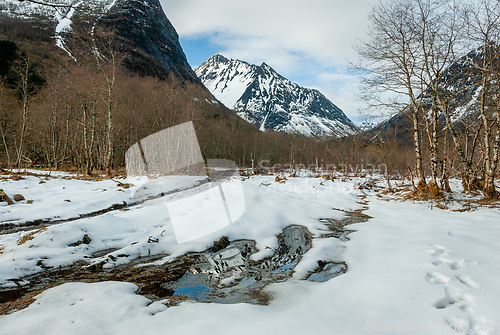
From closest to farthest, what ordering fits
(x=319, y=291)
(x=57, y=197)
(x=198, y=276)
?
(x=319, y=291), (x=198, y=276), (x=57, y=197)

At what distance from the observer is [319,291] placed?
2.88 meters

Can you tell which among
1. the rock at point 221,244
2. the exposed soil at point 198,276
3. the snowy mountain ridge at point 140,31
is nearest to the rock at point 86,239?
the exposed soil at point 198,276

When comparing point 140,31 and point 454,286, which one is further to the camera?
point 140,31

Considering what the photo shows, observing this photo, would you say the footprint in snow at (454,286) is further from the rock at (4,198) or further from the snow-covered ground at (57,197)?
the rock at (4,198)

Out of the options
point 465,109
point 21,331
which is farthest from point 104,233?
point 465,109

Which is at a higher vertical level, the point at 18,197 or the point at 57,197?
the point at 18,197

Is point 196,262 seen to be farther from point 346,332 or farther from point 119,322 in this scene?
point 346,332

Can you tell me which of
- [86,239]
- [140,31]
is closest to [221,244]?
[86,239]

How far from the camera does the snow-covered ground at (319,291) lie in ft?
7.05

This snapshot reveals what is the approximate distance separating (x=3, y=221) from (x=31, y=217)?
62 centimetres

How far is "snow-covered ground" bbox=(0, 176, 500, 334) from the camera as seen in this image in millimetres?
2148

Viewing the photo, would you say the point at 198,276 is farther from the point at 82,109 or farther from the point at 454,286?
the point at 82,109

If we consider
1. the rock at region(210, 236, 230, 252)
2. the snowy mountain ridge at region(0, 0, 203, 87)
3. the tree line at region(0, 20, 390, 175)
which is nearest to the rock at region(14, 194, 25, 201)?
the tree line at region(0, 20, 390, 175)

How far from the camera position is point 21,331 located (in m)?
2.13
